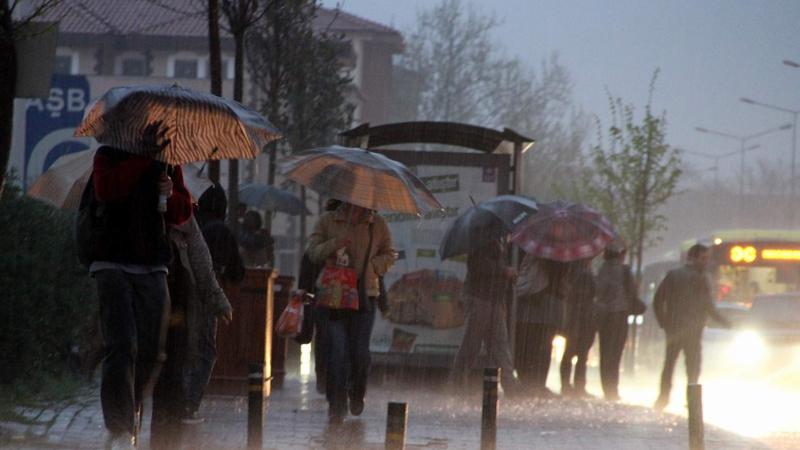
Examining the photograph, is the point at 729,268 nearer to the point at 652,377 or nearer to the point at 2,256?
the point at 652,377

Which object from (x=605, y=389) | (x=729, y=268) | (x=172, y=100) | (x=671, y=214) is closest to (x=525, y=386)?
Answer: (x=605, y=389)

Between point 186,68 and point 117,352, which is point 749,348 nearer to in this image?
point 117,352

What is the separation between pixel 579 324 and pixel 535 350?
3.97ft

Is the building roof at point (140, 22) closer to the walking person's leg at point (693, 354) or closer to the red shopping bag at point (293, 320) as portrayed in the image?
the walking person's leg at point (693, 354)

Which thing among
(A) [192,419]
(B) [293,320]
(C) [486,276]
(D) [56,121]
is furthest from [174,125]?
(C) [486,276]

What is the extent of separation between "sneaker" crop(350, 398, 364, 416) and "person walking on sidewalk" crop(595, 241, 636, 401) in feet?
20.4

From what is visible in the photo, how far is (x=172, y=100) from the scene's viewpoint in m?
9.09

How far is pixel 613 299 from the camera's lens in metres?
19.0

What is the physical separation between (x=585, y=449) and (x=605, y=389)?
749cm

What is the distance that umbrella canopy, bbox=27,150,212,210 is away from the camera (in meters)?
11.0

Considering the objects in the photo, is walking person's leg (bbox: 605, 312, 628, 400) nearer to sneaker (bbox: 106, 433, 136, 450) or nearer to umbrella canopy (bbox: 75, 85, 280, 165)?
umbrella canopy (bbox: 75, 85, 280, 165)

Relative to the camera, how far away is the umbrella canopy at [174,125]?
8531mm

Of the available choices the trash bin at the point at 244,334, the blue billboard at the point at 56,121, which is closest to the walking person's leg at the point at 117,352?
the blue billboard at the point at 56,121

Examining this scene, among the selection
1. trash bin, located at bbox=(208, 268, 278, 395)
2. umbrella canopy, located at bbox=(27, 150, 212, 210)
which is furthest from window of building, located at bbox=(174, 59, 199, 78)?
umbrella canopy, located at bbox=(27, 150, 212, 210)
